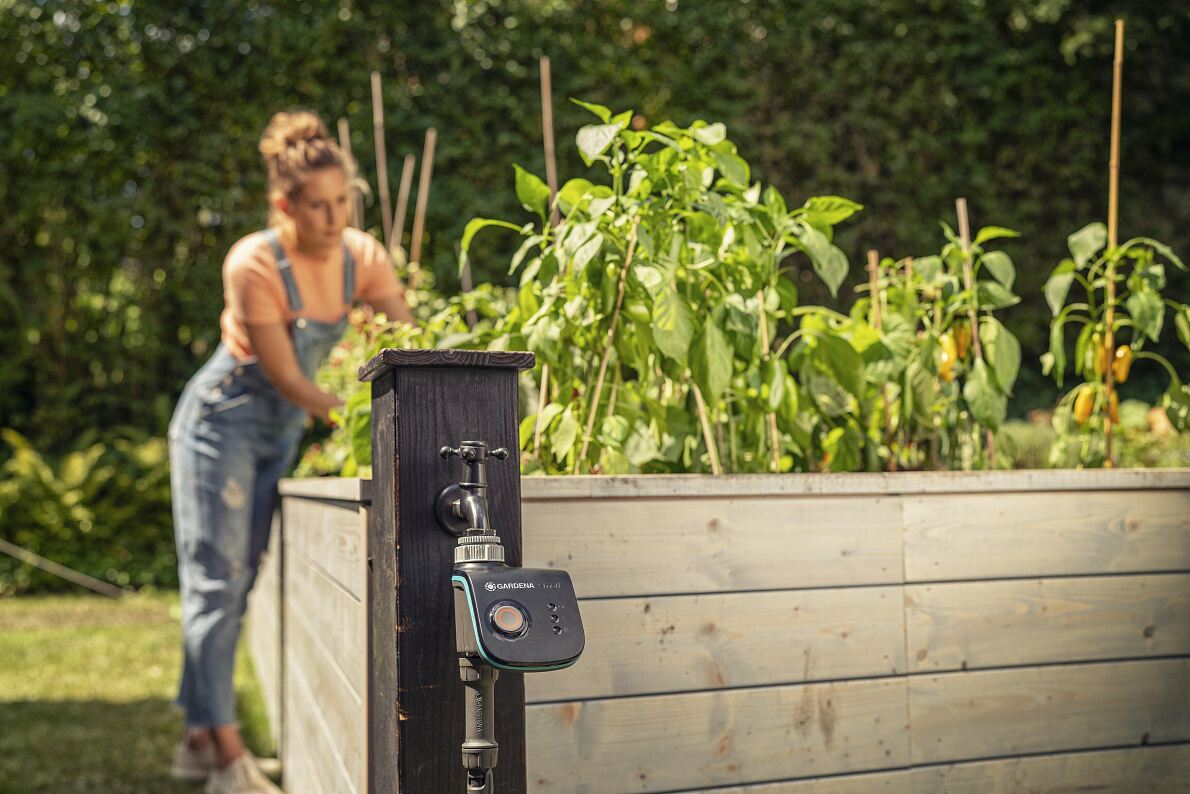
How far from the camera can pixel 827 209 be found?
1.49m

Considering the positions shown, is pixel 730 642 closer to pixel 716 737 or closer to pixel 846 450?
pixel 716 737

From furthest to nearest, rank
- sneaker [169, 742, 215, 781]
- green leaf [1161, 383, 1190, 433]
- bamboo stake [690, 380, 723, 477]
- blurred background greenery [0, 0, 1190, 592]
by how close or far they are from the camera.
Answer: blurred background greenery [0, 0, 1190, 592]
sneaker [169, 742, 215, 781]
green leaf [1161, 383, 1190, 433]
bamboo stake [690, 380, 723, 477]

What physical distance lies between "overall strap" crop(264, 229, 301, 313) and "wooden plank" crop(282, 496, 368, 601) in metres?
0.42

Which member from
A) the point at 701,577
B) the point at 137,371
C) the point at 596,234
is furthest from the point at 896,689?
the point at 137,371

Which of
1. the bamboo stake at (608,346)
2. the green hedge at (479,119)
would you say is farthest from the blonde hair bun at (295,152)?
the green hedge at (479,119)

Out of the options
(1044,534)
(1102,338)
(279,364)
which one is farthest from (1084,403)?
(279,364)

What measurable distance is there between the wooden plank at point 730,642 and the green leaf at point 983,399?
1.13ft

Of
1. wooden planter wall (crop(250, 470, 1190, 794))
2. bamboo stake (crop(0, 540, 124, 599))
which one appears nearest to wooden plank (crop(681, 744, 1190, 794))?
wooden planter wall (crop(250, 470, 1190, 794))

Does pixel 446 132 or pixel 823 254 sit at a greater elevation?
pixel 446 132

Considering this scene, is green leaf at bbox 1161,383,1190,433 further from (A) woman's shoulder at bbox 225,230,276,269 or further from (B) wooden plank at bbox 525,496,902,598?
(A) woman's shoulder at bbox 225,230,276,269

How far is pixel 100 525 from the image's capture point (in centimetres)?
531

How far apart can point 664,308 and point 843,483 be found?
0.95ft

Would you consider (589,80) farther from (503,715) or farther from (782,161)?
(503,715)

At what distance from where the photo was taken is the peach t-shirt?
224 centimetres
